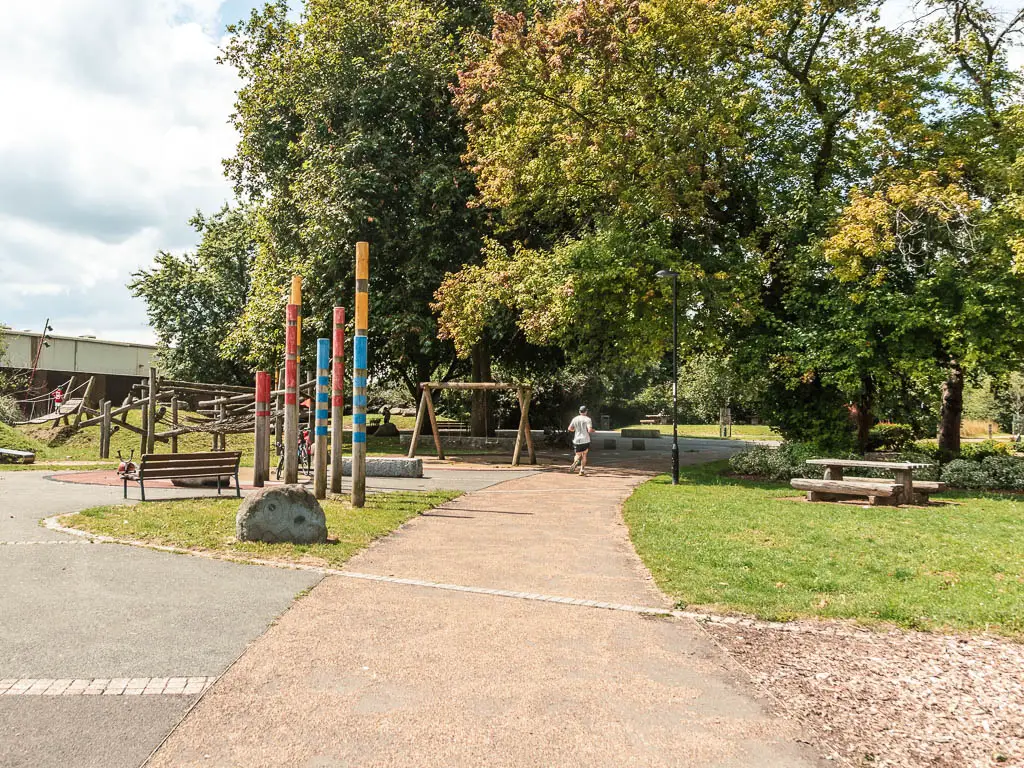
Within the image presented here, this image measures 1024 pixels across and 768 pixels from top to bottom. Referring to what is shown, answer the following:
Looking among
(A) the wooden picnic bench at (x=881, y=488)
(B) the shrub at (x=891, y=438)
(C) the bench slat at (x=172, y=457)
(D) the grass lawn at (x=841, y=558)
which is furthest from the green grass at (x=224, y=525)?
(B) the shrub at (x=891, y=438)

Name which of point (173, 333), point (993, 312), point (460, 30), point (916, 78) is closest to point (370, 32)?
point (460, 30)

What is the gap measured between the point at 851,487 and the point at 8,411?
94.2 ft

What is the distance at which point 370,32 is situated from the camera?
23.9 metres

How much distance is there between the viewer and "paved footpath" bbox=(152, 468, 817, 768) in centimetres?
344

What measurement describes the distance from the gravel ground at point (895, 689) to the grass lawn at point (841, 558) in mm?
530

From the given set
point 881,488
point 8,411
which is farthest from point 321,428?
point 8,411

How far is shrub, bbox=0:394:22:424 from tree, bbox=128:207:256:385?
11.1 metres

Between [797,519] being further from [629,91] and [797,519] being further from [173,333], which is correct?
[173,333]

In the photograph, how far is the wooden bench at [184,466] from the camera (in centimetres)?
1155

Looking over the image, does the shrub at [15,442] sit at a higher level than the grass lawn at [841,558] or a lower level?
higher

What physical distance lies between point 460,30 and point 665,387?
33577mm

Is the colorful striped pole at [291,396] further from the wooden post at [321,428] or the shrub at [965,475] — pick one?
the shrub at [965,475]

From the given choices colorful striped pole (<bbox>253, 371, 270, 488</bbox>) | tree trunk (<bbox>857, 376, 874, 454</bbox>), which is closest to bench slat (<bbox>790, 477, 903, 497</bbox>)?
tree trunk (<bbox>857, 376, 874, 454</bbox>)

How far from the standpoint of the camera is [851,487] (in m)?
13.6
